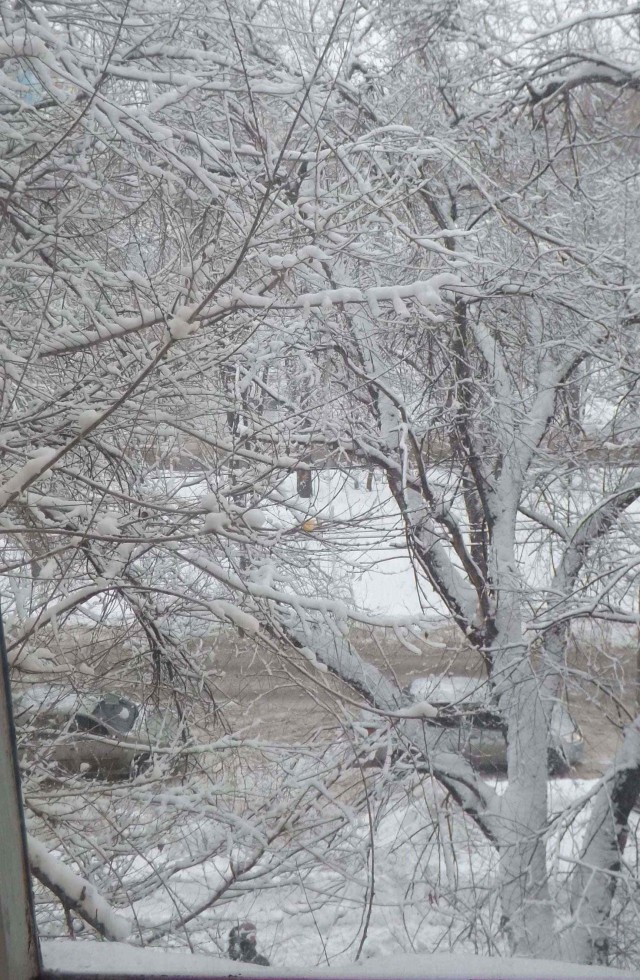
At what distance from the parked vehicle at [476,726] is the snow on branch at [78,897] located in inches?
23.9

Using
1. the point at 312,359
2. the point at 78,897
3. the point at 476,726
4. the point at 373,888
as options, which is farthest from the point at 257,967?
the point at 476,726

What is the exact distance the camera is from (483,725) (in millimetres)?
Result: 1585

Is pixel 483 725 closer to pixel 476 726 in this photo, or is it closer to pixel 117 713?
pixel 476 726

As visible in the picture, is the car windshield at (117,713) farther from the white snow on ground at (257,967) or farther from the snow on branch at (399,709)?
the white snow on ground at (257,967)

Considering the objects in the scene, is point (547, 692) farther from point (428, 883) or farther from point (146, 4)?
point (146, 4)

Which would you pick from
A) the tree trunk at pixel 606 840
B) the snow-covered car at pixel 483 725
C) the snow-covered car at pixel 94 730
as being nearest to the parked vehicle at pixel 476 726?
the snow-covered car at pixel 483 725

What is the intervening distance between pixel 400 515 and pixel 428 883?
25.2 inches

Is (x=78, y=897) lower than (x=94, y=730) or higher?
lower

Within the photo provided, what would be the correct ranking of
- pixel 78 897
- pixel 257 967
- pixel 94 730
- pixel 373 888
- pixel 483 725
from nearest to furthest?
pixel 257 967 → pixel 78 897 → pixel 373 888 → pixel 94 730 → pixel 483 725

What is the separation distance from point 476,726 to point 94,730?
0.76 meters

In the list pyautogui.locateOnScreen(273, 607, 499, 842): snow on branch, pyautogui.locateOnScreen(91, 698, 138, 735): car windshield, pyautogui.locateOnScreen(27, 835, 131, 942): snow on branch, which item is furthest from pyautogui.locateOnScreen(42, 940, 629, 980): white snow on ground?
pyautogui.locateOnScreen(91, 698, 138, 735): car windshield

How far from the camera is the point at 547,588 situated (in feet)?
4.92

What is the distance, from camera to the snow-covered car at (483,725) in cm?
146

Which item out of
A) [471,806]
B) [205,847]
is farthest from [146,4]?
[471,806]
